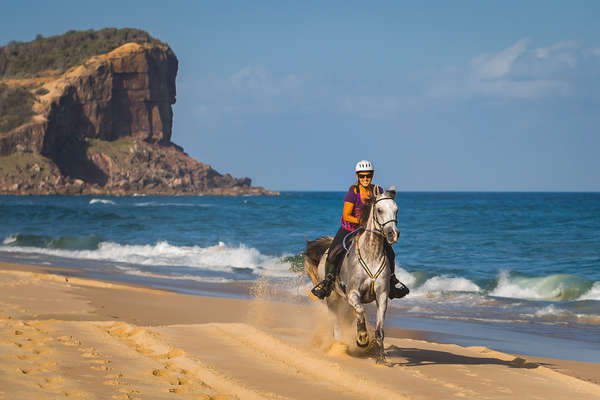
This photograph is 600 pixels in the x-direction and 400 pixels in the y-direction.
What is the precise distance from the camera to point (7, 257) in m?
27.9

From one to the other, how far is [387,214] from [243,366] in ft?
8.95

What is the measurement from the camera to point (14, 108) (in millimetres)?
177000

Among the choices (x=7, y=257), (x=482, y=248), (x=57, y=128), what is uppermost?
(x=57, y=128)

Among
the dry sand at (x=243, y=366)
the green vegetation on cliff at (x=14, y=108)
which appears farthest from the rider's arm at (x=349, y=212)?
the green vegetation on cliff at (x=14, y=108)

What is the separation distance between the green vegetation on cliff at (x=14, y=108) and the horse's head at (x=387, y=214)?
182 meters

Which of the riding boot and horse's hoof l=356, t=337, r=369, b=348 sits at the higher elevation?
the riding boot

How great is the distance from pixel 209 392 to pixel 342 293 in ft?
10.6

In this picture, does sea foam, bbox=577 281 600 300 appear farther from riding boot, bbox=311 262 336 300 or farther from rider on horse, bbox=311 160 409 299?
riding boot, bbox=311 262 336 300

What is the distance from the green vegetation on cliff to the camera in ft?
563

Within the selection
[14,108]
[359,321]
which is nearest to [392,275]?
[359,321]

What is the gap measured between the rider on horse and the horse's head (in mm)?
449

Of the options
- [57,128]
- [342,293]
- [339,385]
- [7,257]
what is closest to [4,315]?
[342,293]

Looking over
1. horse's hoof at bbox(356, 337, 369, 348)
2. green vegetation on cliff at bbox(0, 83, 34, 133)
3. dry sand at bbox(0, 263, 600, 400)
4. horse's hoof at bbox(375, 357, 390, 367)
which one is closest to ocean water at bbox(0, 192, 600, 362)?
dry sand at bbox(0, 263, 600, 400)

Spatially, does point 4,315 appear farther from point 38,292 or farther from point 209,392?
point 209,392
